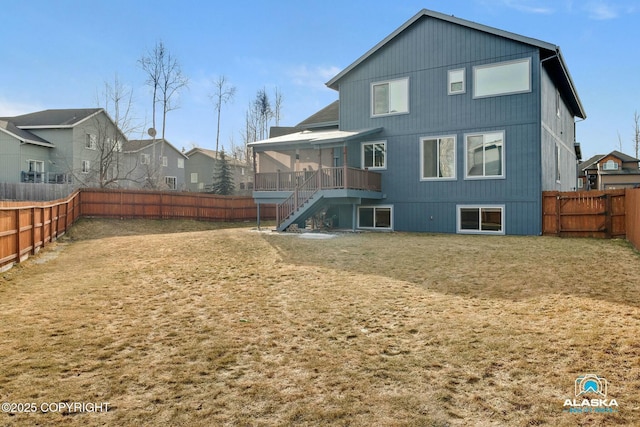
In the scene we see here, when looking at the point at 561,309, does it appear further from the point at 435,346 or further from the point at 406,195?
the point at 406,195

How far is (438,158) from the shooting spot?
17562 mm

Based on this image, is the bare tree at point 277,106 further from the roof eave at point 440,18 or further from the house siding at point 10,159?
the roof eave at point 440,18

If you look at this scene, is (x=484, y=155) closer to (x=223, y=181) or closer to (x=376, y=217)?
(x=376, y=217)

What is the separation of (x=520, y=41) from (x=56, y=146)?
37259 mm

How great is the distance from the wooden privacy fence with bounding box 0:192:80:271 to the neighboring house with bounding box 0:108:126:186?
19995 mm

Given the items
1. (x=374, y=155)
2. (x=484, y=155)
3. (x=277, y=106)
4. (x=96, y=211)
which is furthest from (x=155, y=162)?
(x=484, y=155)

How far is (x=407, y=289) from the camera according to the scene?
24.8ft

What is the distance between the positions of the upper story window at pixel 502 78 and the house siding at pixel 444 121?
0.61 feet

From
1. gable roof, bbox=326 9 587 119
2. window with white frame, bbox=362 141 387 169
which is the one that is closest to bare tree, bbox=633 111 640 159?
gable roof, bbox=326 9 587 119

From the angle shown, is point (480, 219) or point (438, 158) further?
point (438, 158)

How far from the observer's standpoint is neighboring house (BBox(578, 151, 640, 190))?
5044 centimetres

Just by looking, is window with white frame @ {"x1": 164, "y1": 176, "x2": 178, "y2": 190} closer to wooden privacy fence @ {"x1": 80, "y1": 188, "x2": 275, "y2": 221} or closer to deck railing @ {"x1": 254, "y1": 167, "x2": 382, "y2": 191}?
wooden privacy fence @ {"x1": 80, "y1": 188, "x2": 275, "y2": 221}

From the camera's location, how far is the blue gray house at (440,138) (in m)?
15.9

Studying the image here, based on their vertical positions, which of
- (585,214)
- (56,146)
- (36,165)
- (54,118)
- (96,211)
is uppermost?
(54,118)
